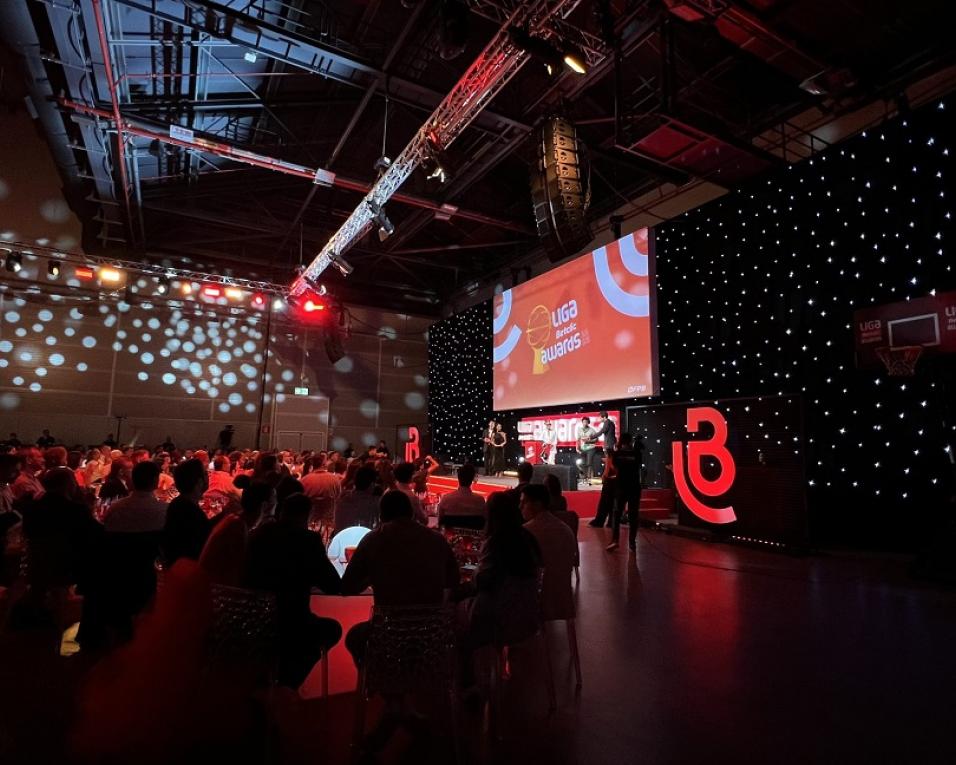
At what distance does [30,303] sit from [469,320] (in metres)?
10.4

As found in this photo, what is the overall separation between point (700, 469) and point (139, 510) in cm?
636

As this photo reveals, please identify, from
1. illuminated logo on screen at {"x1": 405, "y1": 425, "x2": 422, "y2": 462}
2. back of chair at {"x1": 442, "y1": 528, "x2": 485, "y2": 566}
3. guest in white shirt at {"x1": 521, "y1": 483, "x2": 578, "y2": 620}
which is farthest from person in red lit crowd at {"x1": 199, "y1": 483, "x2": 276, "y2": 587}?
illuminated logo on screen at {"x1": 405, "y1": 425, "x2": 422, "y2": 462}

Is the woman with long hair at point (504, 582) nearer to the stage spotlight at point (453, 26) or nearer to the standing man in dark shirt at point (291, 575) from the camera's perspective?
the standing man in dark shirt at point (291, 575)

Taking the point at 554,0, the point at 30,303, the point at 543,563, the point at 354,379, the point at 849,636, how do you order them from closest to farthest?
1. the point at 543,563
2. the point at 849,636
3. the point at 554,0
4. the point at 30,303
5. the point at 354,379

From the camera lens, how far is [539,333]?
11.7 meters

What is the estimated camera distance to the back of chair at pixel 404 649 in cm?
198

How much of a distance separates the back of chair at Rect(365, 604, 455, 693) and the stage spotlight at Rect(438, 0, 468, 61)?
16.6 feet

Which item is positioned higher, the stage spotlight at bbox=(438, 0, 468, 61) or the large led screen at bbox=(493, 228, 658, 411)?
the stage spotlight at bbox=(438, 0, 468, 61)

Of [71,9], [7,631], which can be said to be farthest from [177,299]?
[7,631]

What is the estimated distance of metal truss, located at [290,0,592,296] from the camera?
17.7ft

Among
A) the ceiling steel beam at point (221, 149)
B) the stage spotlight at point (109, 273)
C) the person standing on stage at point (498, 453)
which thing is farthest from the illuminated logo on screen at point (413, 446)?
the stage spotlight at point (109, 273)

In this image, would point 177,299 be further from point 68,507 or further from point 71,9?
point 68,507

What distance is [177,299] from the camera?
14.4m

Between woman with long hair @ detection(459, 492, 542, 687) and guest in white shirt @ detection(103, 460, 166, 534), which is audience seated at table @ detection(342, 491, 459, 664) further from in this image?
guest in white shirt @ detection(103, 460, 166, 534)
